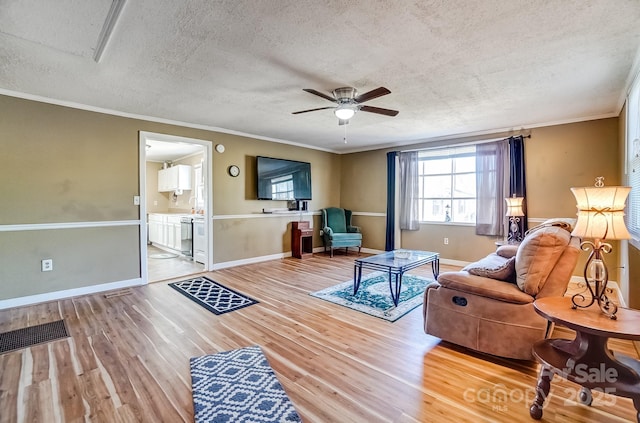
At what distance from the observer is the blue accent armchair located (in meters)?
6.24

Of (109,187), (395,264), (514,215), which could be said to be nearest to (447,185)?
(514,215)

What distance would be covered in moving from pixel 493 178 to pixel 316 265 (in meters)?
3.51

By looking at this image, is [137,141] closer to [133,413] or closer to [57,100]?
[57,100]

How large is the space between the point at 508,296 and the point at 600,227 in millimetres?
735

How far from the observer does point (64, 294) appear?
3623 mm

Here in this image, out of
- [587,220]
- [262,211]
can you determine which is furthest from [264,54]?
[262,211]

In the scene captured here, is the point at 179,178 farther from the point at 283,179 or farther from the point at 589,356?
the point at 589,356

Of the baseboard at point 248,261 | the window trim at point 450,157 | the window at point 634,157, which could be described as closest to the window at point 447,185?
the window trim at point 450,157

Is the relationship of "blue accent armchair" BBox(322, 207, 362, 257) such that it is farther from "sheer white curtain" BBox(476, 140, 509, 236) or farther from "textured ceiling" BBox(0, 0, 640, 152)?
"textured ceiling" BBox(0, 0, 640, 152)

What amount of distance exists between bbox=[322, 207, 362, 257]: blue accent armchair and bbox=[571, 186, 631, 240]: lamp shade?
467 cm

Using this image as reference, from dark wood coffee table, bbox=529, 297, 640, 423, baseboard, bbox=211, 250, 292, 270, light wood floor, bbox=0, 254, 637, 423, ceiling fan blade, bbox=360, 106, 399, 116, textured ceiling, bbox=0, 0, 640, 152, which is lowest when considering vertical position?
light wood floor, bbox=0, 254, 637, 423

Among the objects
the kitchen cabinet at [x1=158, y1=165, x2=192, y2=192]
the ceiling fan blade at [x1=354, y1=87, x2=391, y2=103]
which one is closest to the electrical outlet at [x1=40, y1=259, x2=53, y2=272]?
the kitchen cabinet at [x1=158, y1=165, x2=192, y2=192]

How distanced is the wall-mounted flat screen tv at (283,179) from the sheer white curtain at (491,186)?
340 cm

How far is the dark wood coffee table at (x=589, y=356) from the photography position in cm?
143
